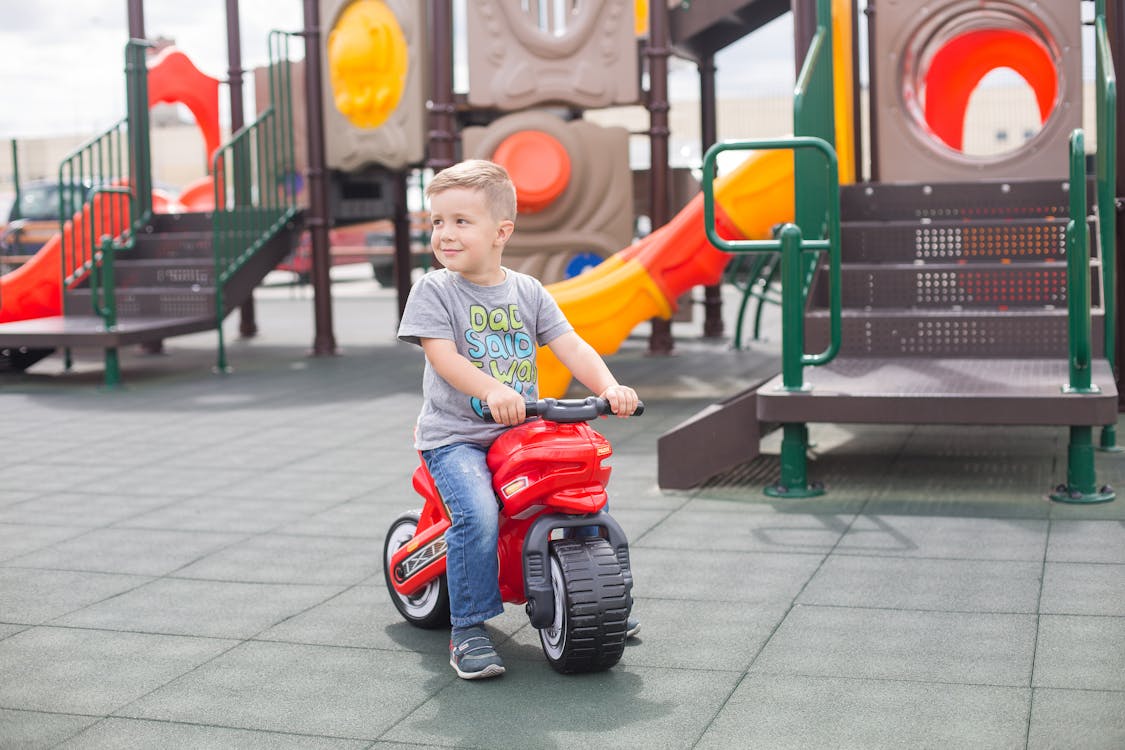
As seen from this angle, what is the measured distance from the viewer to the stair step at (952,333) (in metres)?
6.31

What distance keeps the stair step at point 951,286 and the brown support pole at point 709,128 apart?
18.6 feet

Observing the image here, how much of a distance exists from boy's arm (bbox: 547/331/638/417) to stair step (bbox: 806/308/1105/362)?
9.59 ft

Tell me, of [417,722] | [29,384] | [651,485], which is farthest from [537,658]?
[29,384]

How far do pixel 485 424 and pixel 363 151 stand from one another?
355 inches

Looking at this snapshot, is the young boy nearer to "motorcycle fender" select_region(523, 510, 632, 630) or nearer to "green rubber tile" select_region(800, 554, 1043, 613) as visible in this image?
"motorcycle fender" select_region(523, 510, 632, 630)

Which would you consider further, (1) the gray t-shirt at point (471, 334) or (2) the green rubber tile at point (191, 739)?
(1) the gray t-shirt at point (471, 334)

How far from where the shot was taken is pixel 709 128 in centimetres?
1317

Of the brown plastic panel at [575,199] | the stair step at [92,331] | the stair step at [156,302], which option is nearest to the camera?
the stair step at [92,331]

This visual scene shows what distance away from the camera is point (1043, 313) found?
6.34m

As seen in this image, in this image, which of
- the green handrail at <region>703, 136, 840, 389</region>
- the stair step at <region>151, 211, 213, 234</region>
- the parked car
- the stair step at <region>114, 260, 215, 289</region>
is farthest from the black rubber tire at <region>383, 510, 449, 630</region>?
the parked car

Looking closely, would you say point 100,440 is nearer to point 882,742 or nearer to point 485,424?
point 485,424

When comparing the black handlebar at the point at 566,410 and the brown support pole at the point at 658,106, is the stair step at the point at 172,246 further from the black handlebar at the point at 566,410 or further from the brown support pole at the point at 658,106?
the black handlebar at the point at 566,410

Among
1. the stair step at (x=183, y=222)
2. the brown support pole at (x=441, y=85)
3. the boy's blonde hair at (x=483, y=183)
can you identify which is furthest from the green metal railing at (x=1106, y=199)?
the stair step at (x=183, y=222)

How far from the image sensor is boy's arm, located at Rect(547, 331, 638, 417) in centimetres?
326
